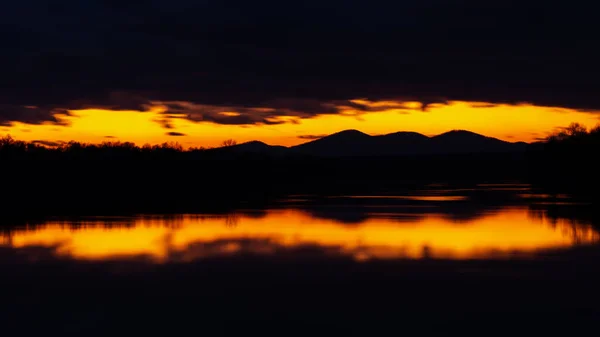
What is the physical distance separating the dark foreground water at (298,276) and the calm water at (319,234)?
2.4 inches

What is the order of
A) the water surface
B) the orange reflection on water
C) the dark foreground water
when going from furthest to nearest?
1. the orange reflection on water
2. the water surface
3. the dark foreground water

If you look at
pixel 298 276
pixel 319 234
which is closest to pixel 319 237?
pixel 319 234

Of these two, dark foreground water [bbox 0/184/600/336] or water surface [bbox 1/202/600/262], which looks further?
water surface [bbox 1/202/600/262]

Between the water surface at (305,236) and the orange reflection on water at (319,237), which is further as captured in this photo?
the orange reflection on water at (319,237)

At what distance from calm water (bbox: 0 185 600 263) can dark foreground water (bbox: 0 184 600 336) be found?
0.06 meters

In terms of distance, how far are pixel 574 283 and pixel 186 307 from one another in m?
6.97

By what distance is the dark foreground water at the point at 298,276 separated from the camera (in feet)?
43.2

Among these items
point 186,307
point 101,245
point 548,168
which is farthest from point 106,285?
point 548,168

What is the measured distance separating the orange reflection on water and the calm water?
0.02 m

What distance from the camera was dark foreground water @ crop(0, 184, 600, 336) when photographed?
13164 millimetres

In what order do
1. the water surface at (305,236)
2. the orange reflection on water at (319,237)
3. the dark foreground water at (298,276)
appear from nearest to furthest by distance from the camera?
1. the dark foreground water at (298,276)
2. the water surface at (305,236)
3. the orange reflection on water at (319,237)

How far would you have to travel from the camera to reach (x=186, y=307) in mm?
14203

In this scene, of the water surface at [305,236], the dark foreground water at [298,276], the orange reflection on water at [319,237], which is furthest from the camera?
the orange reflection on water at [319,237]

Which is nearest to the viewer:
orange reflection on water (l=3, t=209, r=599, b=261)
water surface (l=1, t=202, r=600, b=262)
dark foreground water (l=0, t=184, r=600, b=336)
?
dark foreground water (l=0, t=184, r=600, b=336)
